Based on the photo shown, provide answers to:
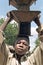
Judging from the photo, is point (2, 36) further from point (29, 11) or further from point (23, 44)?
point (29, 11)

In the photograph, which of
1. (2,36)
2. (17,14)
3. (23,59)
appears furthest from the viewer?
(17,14)

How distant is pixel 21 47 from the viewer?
3.58m

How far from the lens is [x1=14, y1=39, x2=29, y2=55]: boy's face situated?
3582 millimetres

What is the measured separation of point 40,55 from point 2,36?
0.44 m

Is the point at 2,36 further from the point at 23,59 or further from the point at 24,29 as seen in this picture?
the point at 24,29

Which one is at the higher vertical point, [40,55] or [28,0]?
[28,0]

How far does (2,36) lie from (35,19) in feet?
2.52

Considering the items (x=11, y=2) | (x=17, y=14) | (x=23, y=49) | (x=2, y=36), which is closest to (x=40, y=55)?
(x=23, y=49)

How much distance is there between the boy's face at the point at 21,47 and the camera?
358 centimetres

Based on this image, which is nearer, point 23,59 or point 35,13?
point 23,59

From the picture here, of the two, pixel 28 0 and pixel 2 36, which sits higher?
pixel 28 0

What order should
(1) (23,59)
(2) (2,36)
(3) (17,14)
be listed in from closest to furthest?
(2) (2,36) < (1) (23,59) < (3) (17,14)

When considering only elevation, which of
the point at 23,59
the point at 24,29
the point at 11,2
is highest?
the point at 11,2

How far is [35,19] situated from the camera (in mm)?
4090
